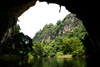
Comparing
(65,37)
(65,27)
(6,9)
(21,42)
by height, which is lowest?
(21,42)

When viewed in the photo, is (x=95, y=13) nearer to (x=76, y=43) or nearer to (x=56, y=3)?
(x=56, y=3)

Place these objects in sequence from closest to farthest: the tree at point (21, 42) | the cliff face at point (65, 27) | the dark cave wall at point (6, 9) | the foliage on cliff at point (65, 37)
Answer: the dark cave wall at point (6, 9) → the tree at point (21, 42) → the foliage on cliff at point (65, 37) → the cliff face at point (65, 27)

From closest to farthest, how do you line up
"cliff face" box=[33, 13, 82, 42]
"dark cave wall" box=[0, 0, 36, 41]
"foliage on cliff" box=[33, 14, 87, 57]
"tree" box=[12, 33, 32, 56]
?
"dark cave wall" box=[0, 0, 36, 41] < "tree" box=[12, 33, 32, 56] < "foliage on cliff" box=[33, 14, 87, 57] < "cliff face" box=[33, 13, 82, 42]

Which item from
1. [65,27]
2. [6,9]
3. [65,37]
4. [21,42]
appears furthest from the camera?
[65,27]

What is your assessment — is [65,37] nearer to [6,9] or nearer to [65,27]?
[65,27]

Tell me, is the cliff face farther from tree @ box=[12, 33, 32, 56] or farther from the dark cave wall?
the dark cave wall

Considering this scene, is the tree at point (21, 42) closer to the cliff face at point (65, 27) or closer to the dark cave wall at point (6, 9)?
the dark cave wall at point (6, 9)

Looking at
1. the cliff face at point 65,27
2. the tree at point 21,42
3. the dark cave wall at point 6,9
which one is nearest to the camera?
the dark cave wall at point 6,9

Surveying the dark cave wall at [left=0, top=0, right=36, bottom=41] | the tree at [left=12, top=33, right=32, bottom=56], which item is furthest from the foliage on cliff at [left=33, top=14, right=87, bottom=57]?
the dark cave wall at [left=0, top=0, right=36, bottom=41]

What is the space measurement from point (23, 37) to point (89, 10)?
1091 inches

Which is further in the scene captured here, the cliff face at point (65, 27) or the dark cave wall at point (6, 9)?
the cliff face at point (65, 27)

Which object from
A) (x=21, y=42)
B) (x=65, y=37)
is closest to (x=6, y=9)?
(x=21, y=42)

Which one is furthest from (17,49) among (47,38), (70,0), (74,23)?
(47,38)

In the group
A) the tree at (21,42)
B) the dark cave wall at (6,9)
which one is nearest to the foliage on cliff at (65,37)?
the tree at (21,42)
